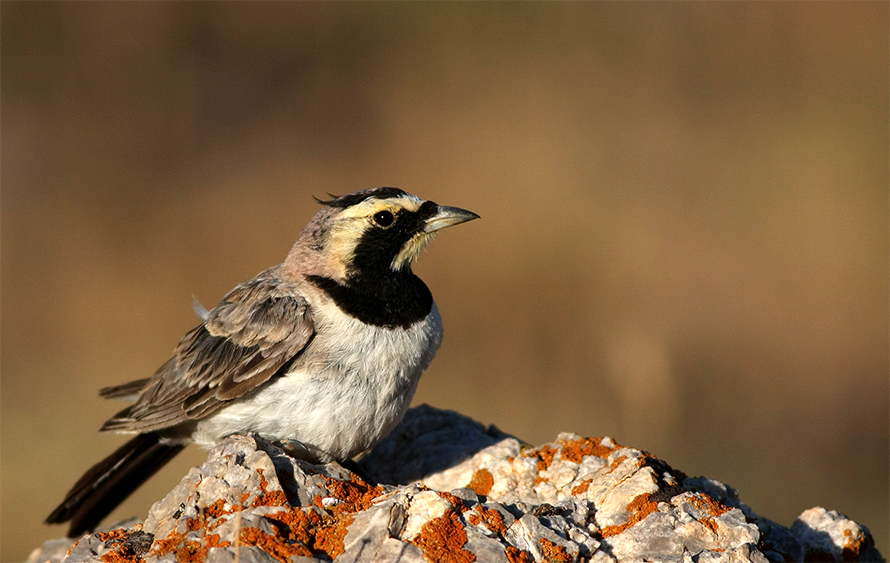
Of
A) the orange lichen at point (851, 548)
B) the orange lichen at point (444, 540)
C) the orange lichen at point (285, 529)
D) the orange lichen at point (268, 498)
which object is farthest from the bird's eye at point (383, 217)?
the orange lichen at point (851, 548)

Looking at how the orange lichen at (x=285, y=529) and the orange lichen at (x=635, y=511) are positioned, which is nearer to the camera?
the orange lichen at (x=285, y=529)

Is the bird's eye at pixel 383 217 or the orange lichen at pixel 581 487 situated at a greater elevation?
the bird's eye at pixel 383 217

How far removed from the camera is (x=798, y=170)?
11930 millimetres

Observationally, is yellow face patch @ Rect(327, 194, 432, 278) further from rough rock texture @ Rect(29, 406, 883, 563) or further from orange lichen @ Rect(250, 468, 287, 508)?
orange lichen @ Rect(250, 468, 287, 508)

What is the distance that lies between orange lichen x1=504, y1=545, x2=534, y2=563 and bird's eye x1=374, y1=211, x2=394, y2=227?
250 centimetres

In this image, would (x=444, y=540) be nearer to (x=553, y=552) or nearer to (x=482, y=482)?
(x=553, y=552)

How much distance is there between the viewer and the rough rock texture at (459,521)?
3.78 m

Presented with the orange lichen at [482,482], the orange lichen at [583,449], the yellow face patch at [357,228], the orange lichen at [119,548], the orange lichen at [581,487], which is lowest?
the orange lichen at [119,548]

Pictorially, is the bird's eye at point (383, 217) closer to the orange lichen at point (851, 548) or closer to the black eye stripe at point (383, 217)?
the black eye stripe at point (383, 217)

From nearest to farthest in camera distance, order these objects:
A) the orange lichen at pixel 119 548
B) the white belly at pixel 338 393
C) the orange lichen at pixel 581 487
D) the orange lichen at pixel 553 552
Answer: the orange lichen at pixel 553 552 → the orange lichen at pixel 119 548 → the orange lichen at pixel 581 487 → the white belly at pixel 338 393

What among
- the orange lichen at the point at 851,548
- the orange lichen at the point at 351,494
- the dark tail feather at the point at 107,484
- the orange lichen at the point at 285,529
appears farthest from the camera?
the dark tail feather at the point at 107,484

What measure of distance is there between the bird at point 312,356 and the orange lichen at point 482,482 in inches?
24.7

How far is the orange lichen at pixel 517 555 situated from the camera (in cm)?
378

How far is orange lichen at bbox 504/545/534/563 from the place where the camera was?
12.4ft
